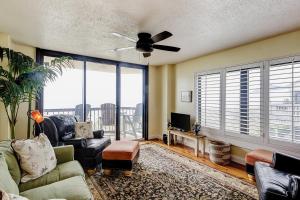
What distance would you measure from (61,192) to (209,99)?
11.8 ft

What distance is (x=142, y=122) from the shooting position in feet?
18.4

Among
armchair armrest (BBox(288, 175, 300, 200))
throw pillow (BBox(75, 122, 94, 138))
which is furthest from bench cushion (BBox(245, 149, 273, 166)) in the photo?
throw pillow (BBox(75, 122, 94, 138))

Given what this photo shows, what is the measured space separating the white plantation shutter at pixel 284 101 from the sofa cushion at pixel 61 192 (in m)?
3.06

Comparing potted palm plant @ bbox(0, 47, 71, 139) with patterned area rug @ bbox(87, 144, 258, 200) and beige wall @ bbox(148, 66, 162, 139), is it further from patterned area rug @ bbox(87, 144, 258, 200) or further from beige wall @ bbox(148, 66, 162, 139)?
beige wall @ bbox(148, 66, 162, 139)

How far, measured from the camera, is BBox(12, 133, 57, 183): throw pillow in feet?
5.82

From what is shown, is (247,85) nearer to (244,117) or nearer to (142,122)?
(244,117)

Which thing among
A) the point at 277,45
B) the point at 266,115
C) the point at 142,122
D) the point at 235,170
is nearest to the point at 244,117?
the point at 266,115

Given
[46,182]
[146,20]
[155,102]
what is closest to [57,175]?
[46,182]

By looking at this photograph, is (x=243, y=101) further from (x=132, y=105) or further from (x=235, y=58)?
(x=132, y=105)

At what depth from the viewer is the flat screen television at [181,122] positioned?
4512 mm

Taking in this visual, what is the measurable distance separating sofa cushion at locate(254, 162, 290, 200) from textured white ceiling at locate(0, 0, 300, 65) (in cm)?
197

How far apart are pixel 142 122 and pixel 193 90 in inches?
76.8

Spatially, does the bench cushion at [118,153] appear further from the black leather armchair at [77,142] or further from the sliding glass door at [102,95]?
the sliding glass door at [102,95]

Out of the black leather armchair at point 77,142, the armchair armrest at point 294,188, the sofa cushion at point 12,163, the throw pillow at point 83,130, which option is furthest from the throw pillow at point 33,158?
the armchair armrest at point 294,188
